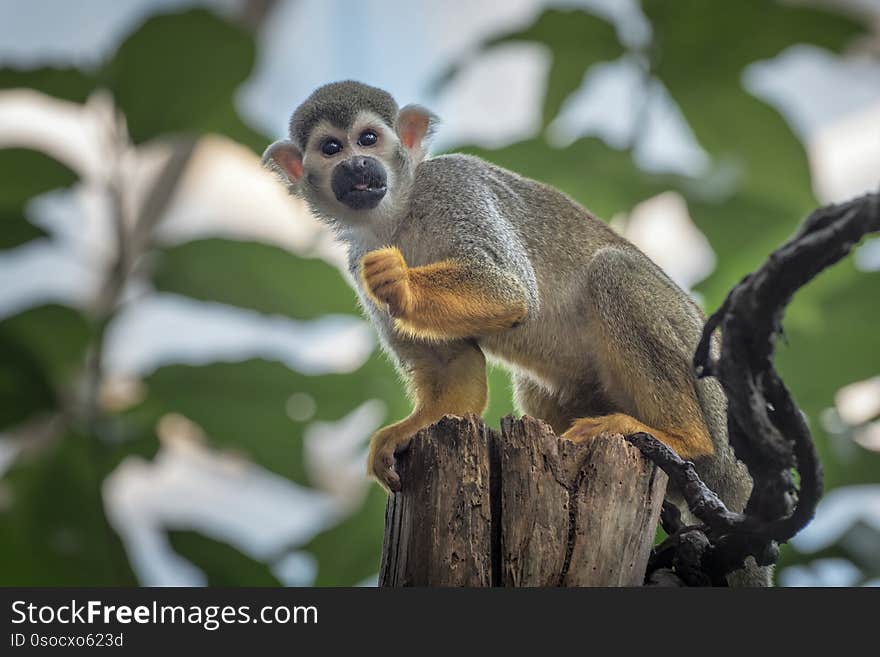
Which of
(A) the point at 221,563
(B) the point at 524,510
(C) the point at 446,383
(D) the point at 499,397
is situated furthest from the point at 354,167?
(A) the point at 221,563

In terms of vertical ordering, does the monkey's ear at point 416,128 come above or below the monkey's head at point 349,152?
above

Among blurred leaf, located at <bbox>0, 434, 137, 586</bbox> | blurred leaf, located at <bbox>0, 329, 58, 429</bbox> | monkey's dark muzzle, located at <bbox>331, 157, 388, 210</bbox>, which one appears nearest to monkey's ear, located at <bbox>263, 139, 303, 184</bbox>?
monkey's dark muzzle, located at <bbox>331, 157, 388, 210</bbox>

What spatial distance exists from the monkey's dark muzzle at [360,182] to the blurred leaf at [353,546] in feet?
3.32

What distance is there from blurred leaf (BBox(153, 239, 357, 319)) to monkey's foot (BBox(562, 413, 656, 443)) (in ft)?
3.31

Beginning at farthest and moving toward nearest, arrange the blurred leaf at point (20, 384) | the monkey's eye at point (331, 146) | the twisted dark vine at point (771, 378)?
the blurred leaf at point (20, 384)
the monkey's eye at point (331, 146)
the twisted dark vine at point (771, 378)

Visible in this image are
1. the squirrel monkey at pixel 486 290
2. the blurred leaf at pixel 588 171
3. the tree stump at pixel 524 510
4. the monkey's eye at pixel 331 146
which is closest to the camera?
the tree stump at pixel 524 510

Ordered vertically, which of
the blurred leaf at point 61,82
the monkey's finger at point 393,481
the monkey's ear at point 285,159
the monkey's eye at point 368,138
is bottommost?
the monkey's finger at point 393,481

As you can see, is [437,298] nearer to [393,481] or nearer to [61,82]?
[393,481]

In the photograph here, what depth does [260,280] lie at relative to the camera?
2.49 metres

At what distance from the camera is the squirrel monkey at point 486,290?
1666mm

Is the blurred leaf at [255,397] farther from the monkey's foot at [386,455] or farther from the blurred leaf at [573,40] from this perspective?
the blurred leaf at [573,40]

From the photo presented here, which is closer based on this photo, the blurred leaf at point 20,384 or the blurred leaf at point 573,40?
the blurred leaf at point 20,384

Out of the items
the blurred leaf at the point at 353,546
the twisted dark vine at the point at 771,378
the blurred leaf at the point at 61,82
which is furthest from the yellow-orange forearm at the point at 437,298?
the blurred leaf at the point at 61,82

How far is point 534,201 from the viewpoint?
6.63ft
